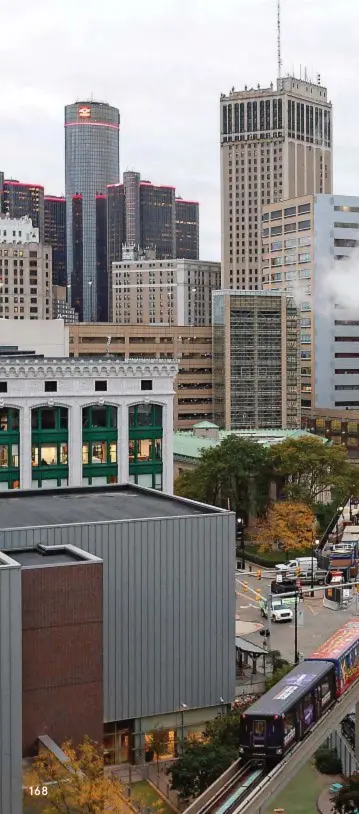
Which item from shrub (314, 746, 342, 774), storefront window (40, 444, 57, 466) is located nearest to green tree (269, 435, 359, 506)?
storefront window (40, 444, 57, 466)

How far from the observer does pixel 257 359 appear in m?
165

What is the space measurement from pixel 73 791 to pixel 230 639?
545 inches

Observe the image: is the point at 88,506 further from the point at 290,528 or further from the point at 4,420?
the point at 290,528

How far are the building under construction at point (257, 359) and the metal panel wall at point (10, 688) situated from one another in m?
133

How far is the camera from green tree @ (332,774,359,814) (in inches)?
1495

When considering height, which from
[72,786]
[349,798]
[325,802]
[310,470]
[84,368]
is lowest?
[325,802]

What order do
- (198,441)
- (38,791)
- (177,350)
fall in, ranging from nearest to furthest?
(38,791), (198,441), (177,350)

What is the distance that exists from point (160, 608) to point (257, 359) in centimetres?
12459

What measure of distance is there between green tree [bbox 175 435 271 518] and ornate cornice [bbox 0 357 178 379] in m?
18.3

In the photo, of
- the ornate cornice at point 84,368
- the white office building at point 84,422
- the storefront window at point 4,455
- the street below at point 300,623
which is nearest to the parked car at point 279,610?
the street below at point 300,623

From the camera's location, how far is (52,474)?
7819cm

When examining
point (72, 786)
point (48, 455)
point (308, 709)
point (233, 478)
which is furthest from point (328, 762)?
point (233, 478)

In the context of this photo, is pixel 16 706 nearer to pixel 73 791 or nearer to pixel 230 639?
pixel 73 791

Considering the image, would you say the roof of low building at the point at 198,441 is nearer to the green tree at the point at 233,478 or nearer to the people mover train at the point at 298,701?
the green tree at the point at 233,478
